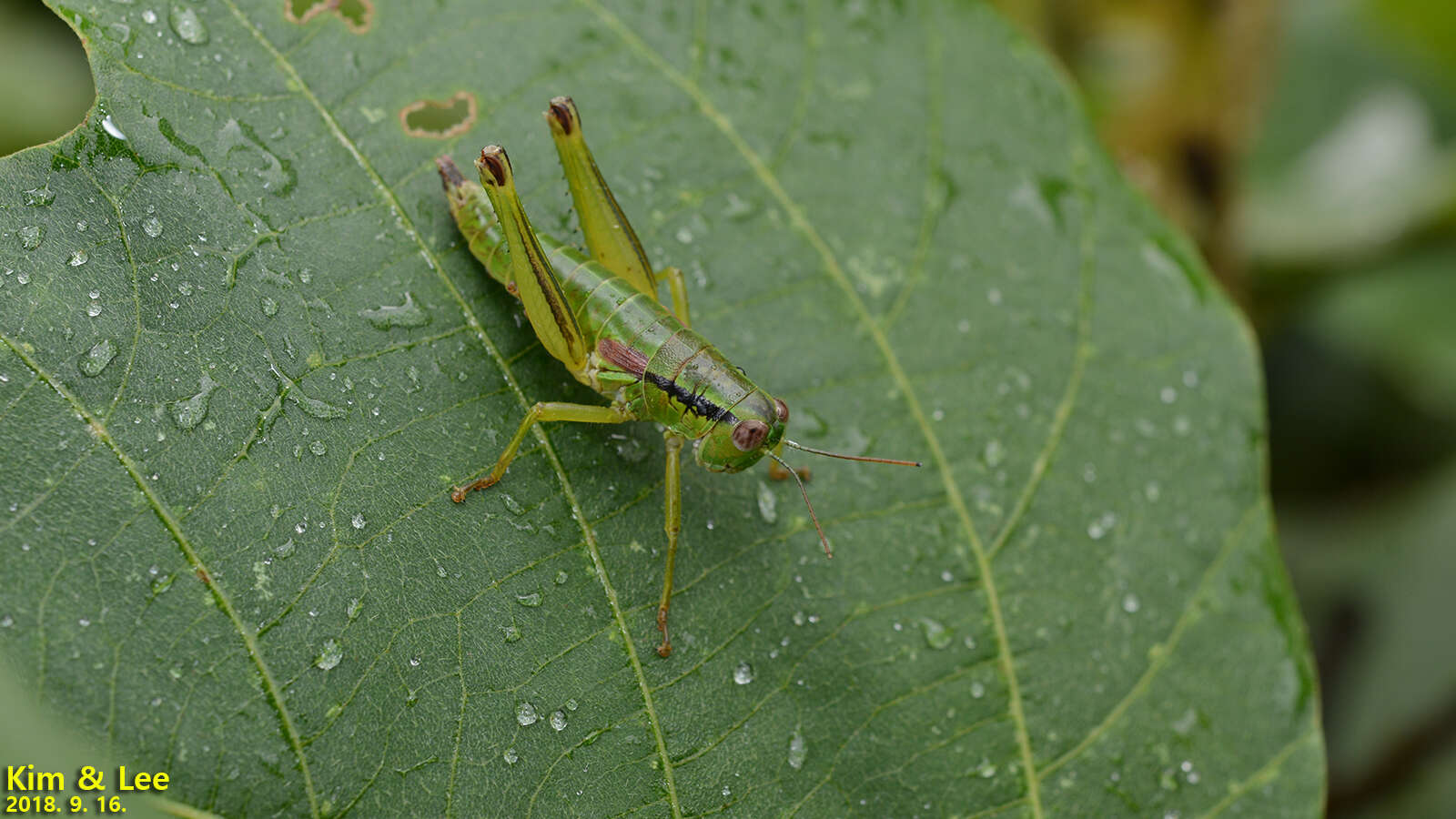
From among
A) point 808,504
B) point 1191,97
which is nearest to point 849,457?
point 808,504

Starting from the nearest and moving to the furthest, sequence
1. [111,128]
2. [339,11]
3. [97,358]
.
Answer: [97,358] → [111,128] → [339,11]

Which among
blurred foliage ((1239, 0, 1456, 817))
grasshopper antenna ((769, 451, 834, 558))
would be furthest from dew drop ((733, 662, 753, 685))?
blurred foliage ((1239, 0, 1456, 817))

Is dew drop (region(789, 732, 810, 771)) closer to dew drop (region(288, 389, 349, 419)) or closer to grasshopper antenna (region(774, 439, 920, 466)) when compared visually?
grasshopper antenna (region(774, 439, 920, 466))

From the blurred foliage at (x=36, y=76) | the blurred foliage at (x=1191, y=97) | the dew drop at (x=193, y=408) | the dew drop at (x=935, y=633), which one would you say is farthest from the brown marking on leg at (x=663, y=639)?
the blurred foliage at (x=36, y=76)

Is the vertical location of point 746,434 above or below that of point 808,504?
above

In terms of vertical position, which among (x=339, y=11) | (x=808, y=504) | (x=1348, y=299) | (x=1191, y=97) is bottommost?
(x=1348, y=299)

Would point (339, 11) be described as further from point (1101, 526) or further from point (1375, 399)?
point (1375, 399)

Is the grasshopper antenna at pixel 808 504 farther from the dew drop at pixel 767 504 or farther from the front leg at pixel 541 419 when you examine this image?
the front leg at pixel 541 419
